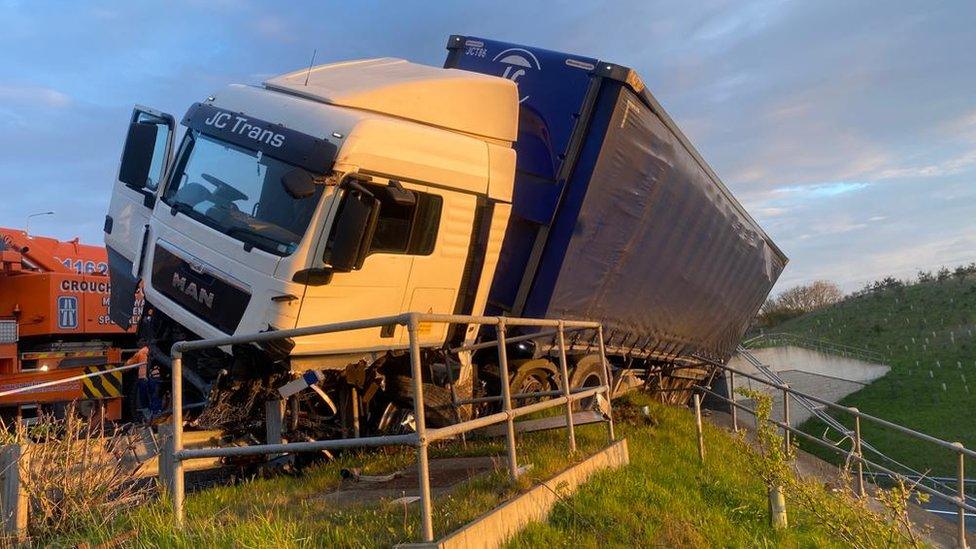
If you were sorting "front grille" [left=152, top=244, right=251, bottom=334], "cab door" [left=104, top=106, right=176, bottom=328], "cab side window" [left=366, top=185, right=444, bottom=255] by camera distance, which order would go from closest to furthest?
1. "front grille" [left=152, top=244, right=251, bottom=334]
2. "cab side window" [left=366, top=185, right=444, bottom=255]
3. "cab door" [left=104, top=106, right=176, bottom=328]

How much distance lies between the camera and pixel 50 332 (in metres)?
10.2

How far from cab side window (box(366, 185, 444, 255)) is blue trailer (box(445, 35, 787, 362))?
1.56 m

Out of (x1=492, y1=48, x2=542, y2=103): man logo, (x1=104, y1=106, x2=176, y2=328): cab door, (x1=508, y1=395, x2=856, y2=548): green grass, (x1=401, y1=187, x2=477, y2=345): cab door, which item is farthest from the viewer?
(x1=492, y1=48, x2=542, y2=103): man logo

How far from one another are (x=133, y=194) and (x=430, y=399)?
10.9ft

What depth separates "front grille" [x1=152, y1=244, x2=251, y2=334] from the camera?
18.8 ft

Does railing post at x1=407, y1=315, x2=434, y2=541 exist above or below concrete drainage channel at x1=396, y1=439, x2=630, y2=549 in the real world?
above

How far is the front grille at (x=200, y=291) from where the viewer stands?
572cm

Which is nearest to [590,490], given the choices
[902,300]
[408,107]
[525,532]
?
[525,532]

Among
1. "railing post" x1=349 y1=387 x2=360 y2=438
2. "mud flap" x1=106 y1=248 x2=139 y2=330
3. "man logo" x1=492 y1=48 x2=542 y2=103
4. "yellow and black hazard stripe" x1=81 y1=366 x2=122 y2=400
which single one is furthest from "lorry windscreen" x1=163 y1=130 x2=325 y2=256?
"yellow and black hazard stripe" x1=81 y1=366 x2=122 y2=400

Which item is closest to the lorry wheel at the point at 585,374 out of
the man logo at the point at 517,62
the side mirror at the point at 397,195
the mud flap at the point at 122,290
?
the man logo at the point at 517,62

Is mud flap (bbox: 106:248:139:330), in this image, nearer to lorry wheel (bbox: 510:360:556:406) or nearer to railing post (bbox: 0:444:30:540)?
railing post (bbox: 0:444:30:540)

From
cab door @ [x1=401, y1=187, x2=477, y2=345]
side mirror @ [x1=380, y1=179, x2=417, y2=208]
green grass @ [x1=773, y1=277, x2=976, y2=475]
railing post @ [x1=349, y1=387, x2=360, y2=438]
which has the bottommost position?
green grass @ [x1=773, y1=277, x2=976, y2=475]

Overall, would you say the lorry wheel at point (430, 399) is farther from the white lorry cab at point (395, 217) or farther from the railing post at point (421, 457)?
the railing post at point (421, 457)

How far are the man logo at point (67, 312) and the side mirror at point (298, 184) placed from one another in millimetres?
6585
